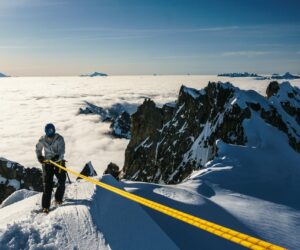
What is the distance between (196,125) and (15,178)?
43.8 metres

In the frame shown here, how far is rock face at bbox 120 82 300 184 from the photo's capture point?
42781 millimetres

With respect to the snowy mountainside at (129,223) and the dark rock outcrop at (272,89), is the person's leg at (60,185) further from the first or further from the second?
the dark rock outcrop at (272,89)

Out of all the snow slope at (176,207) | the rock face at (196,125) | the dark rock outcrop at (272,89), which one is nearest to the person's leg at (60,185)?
the snow slope at (176,207)

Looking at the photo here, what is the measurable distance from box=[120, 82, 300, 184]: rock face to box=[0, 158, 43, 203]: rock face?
2695cm

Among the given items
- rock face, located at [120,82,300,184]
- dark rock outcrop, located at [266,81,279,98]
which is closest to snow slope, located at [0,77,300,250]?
rock face, located at [120,82,300,184]

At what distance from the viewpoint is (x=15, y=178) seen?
74875 mm

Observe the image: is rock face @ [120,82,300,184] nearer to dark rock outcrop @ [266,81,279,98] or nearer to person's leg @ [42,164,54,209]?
dark rock outcrop @ [266,81,279,98]

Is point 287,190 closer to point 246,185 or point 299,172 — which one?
point 246,185

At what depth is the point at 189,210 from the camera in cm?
1168

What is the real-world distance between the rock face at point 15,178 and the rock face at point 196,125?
2695cm

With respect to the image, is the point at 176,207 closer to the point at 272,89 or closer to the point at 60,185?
the point at 60,185

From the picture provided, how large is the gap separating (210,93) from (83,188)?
2195 inches

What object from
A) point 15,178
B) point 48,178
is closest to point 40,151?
point 48,178

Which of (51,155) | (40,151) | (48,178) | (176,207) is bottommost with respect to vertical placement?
(176,207)
